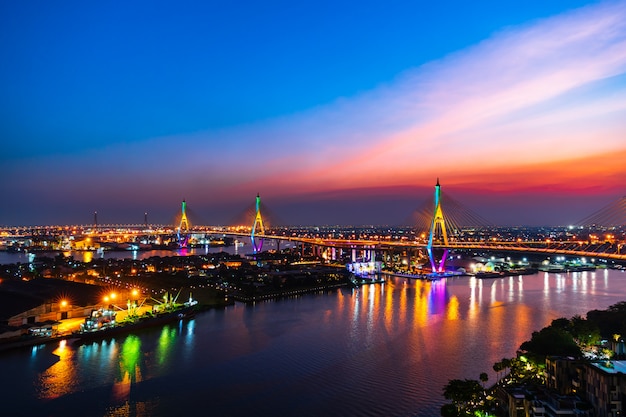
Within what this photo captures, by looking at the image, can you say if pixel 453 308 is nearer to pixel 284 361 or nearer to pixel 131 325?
pixel 284 361

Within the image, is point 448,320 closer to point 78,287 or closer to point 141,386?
point 141,386

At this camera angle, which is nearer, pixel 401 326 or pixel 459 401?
pixel 459 401

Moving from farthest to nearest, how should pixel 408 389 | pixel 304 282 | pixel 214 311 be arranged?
pixel 304 282
pixel 214 311
pixel 408 389

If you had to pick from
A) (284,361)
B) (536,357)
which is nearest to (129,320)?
(284,361)

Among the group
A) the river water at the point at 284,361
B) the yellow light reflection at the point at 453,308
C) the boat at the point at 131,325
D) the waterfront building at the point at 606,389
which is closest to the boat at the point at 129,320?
the boat at the point at 131,325

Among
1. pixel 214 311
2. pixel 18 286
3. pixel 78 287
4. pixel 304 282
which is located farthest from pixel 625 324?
pixel 18 286

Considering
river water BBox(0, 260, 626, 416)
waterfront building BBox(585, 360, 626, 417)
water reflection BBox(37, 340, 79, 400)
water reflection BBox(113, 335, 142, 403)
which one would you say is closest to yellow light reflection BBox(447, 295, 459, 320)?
river water BBox(0, 260, 626, 416)

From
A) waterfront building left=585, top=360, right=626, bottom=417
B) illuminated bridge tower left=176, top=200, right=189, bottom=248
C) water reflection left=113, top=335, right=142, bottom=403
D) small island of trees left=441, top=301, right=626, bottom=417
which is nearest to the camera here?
waterfront building left=585, top=360, right=626, bottom=417

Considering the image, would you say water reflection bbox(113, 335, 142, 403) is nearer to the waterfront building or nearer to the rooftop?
the waterfront building

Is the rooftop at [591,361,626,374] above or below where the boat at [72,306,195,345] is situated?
above

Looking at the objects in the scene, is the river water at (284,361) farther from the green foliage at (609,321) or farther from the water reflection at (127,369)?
the green foliage at (609,321)
